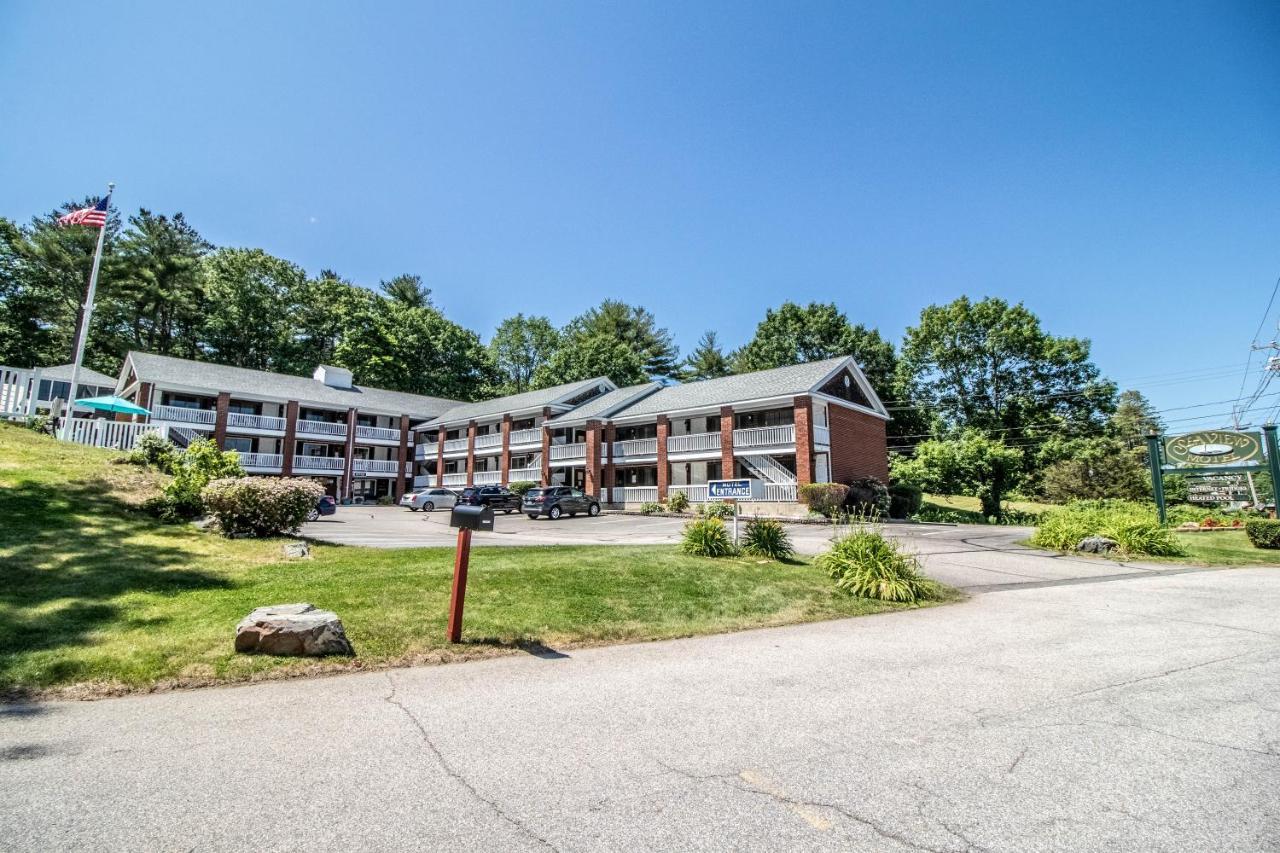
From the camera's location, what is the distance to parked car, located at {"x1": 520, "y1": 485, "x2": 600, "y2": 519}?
102 feet

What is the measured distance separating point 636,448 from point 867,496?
1449 centimetres

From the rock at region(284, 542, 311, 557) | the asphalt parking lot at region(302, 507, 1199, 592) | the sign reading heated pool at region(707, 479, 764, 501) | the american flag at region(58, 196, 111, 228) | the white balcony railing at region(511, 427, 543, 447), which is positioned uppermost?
the american flag at region(58, 196, 111, 228)

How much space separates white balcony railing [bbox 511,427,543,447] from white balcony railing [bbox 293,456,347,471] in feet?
42.4

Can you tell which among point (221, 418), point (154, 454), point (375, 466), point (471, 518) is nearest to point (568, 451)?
point (375, 466)

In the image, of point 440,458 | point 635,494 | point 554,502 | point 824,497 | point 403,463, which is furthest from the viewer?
point 403,463

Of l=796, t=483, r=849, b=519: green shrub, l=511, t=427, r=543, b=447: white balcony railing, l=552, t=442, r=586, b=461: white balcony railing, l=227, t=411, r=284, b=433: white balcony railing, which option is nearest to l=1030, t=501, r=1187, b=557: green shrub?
l=796, t=483, r=849, b=519: green shrub

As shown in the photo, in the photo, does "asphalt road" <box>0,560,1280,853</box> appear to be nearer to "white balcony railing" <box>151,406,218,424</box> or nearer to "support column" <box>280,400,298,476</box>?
"white balcony railing" <box>151,406,218,424</box>

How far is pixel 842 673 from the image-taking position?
5742 mm

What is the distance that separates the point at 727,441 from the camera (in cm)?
3369

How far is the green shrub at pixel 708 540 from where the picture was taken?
502 inches

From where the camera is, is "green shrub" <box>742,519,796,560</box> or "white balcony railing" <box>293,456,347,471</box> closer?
"green shrub" <box>742,519,796,560</box>

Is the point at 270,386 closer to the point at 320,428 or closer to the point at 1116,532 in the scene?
the point at 320,428

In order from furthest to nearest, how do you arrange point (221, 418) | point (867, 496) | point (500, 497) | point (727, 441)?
point (221, 418)
point (500, 497)
point (727, 441)
point (867, 496)

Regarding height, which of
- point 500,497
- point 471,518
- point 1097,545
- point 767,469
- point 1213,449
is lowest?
point 1097,545
